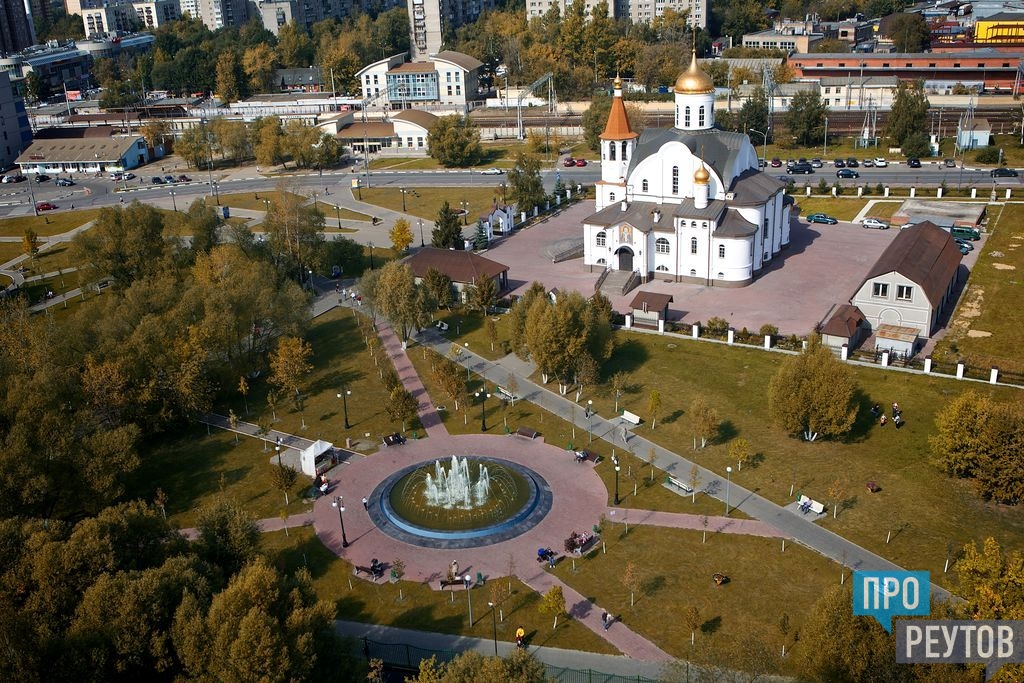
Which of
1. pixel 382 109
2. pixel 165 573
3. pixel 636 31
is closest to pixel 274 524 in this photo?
pixel 165 573

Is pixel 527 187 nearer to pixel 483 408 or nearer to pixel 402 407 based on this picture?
pixel 483 408

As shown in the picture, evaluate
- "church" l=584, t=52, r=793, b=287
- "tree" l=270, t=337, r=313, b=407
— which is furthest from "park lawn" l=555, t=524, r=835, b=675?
"church" l=584, t=52, r=793, b=287

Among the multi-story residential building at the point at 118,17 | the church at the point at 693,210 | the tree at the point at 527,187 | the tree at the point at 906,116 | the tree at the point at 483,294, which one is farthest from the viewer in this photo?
the multi-story residential building at the point at 118,17

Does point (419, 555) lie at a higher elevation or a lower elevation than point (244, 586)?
lower

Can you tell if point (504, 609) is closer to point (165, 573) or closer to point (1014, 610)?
point (165, 573)

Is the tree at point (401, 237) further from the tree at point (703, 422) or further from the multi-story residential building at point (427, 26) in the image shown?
the multi-story residential building at point (427, 26)

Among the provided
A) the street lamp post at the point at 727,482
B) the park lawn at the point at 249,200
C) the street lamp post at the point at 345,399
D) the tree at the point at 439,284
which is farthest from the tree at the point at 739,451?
the park lawn at the point at 249,200
